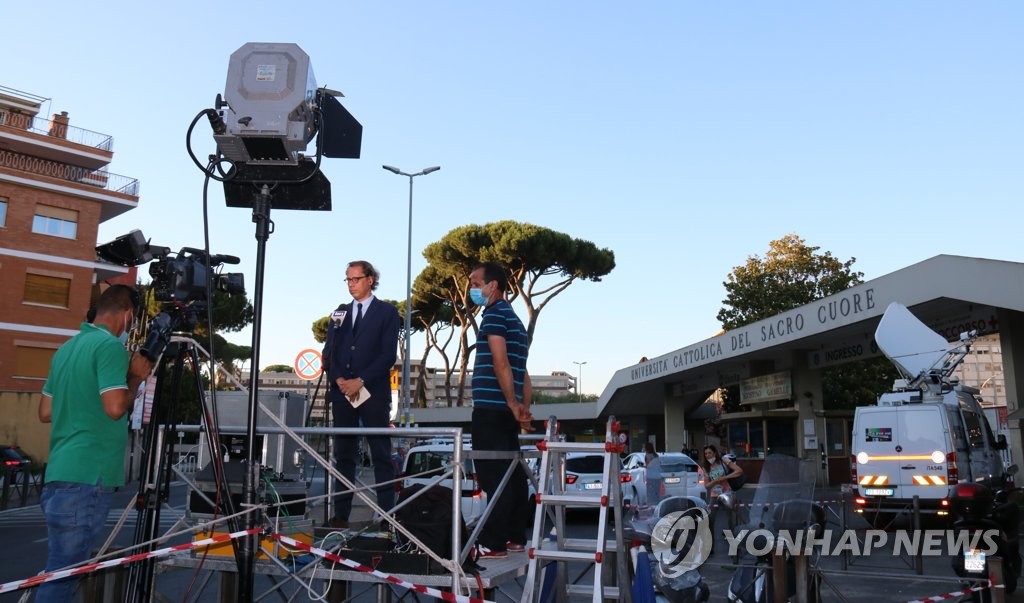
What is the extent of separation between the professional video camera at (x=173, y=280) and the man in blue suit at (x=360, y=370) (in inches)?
52.1

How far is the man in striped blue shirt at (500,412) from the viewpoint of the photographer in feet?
15.2

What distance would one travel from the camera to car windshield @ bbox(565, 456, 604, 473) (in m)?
15.0

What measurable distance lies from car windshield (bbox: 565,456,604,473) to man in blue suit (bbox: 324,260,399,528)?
9847mm

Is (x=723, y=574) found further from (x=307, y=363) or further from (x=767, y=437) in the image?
(x=767, y=437)

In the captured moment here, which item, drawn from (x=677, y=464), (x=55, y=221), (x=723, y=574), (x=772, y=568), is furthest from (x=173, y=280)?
(x=55, y=221)

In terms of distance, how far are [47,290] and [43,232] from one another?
2594mm

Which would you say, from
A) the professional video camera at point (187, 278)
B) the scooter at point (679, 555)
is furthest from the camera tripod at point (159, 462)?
the scooter at point (679, 555)

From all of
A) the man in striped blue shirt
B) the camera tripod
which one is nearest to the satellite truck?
the man in striped blue shirt

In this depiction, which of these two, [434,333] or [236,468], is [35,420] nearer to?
[434,333]

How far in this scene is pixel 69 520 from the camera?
12.6 feet

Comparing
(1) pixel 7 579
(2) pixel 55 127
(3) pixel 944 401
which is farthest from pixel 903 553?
(2) pixel 55 127

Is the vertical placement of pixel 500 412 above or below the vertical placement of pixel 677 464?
above

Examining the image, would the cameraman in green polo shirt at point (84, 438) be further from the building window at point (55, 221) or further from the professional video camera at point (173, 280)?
the building window at point (55, 221)
